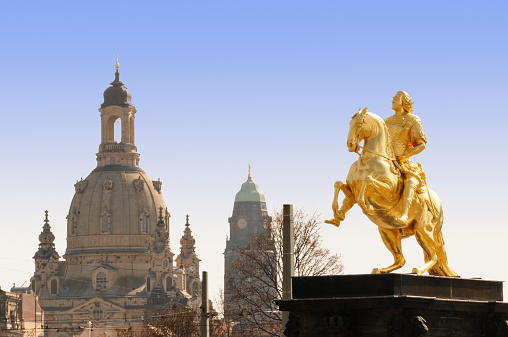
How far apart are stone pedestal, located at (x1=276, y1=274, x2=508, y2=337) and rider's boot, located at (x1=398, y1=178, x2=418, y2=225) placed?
1.37 metres

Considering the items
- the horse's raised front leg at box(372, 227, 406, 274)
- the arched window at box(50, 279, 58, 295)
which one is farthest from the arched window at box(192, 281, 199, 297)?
the horse's raised front leg at box(372, 227, 406, 274)

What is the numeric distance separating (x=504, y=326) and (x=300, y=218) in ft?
135

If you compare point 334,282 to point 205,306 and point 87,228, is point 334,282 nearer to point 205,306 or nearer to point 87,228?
point 205,306

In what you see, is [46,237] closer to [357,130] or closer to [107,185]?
[107,185]

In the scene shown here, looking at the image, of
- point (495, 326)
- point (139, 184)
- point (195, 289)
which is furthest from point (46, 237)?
point (495, 326)

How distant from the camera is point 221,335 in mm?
83375

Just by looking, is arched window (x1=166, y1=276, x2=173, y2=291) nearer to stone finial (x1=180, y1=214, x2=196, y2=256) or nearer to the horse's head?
stone finial (x1=180, y1=214, x2=196, y2=256)

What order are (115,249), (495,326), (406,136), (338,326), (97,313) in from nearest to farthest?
1. (338,326)
2. (495,326)
3. (406,136)
4. (97,313)
5. (115,249)

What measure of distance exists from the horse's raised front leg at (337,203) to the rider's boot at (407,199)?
80 centimetres

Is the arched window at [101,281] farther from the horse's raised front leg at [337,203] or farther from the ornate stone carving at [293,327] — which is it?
the ornate stone carving at [293,327]

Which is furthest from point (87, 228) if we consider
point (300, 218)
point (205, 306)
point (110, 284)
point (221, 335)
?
point (205, 306)

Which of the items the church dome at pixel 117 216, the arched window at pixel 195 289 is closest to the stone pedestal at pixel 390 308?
the church dome at pixel 117 216

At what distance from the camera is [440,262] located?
893 inches

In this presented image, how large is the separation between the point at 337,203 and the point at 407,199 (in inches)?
42.7
